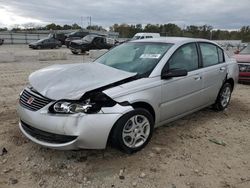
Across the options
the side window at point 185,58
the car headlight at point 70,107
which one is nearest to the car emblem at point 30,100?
the car headlight at point 70,107

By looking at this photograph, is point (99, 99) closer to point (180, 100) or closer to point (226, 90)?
point (180, 100)

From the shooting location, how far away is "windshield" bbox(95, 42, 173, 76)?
4.11 m

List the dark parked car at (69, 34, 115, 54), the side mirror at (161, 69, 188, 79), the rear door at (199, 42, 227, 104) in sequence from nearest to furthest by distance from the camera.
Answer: the side mirror at (161, 69, 188, 79), the rear door at (199, 42, 227, 104), the dark parked car at (69, 34, 115, 54)

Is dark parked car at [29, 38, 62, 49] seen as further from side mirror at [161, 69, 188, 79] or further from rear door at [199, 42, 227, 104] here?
side mirror at [161, 69, 188, 79]

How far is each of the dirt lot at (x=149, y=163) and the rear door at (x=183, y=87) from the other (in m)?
0.44

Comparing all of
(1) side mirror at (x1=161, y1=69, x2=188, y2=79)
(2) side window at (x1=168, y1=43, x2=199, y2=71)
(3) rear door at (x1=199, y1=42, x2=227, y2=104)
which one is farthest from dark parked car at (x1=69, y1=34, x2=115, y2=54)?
(1) side mirror at (x1=161, y1=69, x2=188, y2=79)

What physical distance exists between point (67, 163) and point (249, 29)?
60.5 meters

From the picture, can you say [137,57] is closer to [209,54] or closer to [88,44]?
[209,54]

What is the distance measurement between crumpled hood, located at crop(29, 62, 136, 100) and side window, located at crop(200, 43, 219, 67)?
74.7 inches

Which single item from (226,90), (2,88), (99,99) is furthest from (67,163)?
(2,88)

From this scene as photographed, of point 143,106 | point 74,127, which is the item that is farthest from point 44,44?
point 74,127

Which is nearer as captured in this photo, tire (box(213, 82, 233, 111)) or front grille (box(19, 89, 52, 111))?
front grille (box(19, 89, 52, 111))

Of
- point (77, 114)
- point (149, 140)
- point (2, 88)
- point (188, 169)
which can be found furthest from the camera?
point (2, 88)

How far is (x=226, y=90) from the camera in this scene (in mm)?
5801
